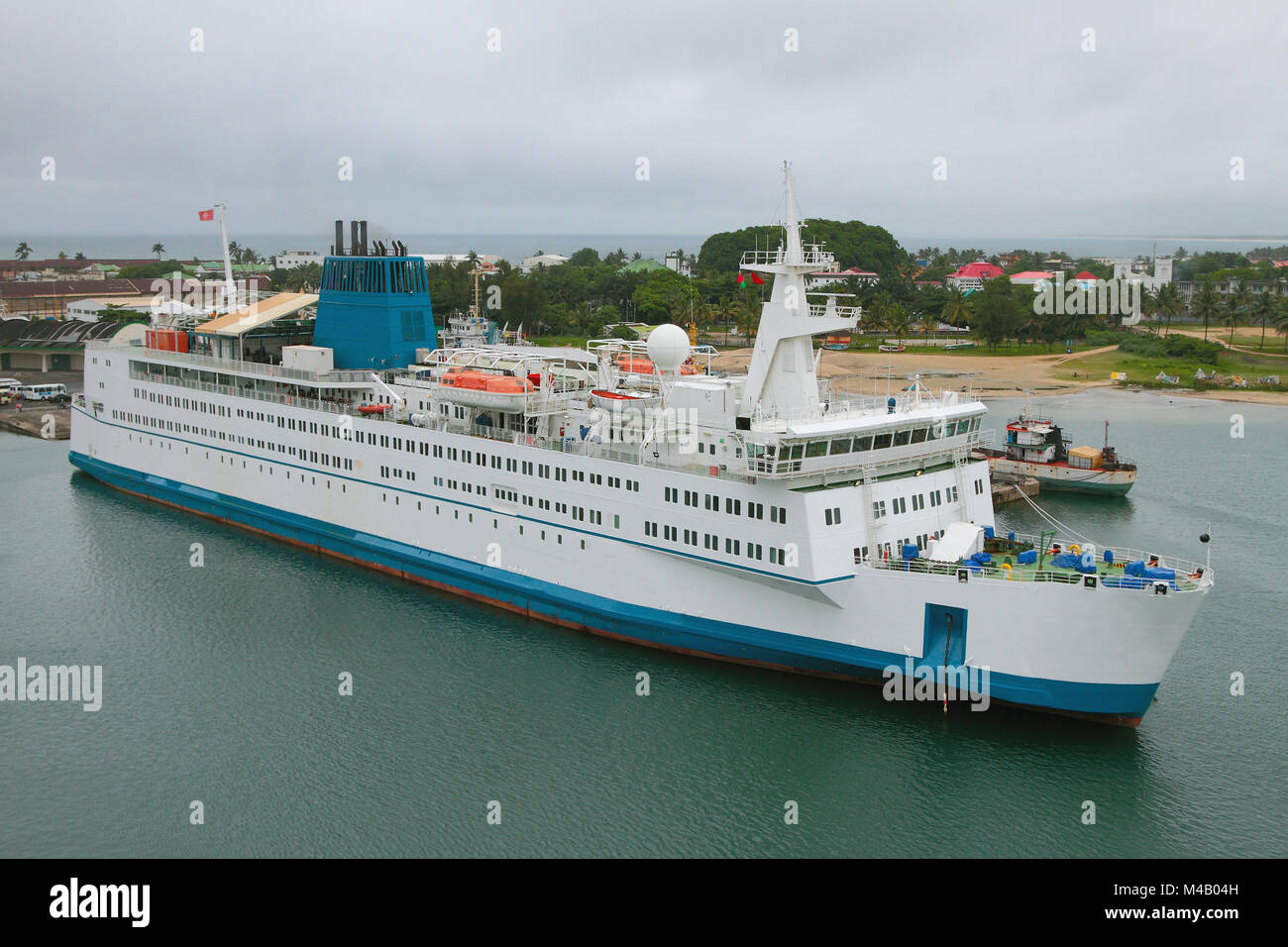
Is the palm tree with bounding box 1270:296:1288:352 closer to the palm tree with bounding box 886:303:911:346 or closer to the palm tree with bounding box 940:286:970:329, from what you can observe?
the palm tree with bounding box 940:286:970:329

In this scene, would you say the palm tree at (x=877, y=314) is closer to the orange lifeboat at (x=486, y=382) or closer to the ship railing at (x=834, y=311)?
the orange lifeboat at (x=486, y=382)

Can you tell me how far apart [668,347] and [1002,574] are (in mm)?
11696

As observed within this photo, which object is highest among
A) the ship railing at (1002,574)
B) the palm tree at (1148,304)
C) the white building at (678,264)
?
the white building at (678,264)

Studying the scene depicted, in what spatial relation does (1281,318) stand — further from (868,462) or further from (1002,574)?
(1002,574)

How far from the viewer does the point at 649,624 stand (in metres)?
28.5

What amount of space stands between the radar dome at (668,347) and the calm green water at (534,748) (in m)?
7.15

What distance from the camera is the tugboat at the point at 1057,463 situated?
49.5 metres

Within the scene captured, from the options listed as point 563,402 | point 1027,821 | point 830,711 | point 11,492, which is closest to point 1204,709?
point 1027,821

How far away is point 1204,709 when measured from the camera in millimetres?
25312

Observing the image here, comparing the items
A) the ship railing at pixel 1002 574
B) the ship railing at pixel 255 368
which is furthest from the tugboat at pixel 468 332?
the ship railing at pixel 1002 574

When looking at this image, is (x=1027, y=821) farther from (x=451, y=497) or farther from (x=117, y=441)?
(x=117, y=441)

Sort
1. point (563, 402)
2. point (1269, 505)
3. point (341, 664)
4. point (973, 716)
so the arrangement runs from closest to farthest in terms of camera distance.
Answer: point (973, 716), point (341, 664), point (563, 402), point (1269, 505)

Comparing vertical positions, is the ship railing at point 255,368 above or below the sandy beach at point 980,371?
above

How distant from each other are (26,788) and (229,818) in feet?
16.0
